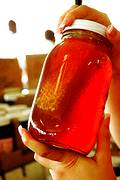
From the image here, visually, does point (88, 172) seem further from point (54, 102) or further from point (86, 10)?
point (86, 10)

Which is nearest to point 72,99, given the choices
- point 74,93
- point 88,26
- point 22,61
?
point 74,93

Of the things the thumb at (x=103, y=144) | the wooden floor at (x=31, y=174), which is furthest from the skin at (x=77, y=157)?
the wooden floor at (x=31, y=174)

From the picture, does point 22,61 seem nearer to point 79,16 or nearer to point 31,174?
point 31,174

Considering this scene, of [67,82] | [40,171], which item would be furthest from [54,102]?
[40,171]

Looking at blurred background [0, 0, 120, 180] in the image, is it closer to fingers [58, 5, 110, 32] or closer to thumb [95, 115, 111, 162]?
fingers [58, 5, 110, 32]

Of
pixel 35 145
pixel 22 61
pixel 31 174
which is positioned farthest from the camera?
pixel 31 174

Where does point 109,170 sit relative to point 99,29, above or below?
below

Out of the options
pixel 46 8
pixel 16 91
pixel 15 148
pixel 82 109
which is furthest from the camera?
pixel 16 91
